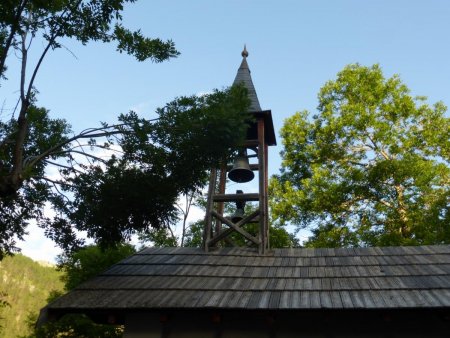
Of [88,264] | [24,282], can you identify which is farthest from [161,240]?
[24,282]

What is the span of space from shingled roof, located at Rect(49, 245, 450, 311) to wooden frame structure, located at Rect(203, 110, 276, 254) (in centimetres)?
30

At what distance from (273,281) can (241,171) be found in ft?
11.2

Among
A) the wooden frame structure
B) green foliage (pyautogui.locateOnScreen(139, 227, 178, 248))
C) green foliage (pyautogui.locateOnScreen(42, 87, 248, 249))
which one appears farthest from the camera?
green foliage (pyautogui.locateOnScreen(139, 227, 178, 248))

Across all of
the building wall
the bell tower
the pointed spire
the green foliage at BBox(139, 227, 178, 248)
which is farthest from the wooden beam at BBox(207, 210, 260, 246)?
the green foliage at BBox(139, 227, 178, 248)

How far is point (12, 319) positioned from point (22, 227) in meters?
119

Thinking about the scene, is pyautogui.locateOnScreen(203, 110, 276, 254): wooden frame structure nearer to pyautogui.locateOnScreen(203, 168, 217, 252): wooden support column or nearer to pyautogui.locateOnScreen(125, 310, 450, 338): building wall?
pyautogui.locateOnScreen(203, 168, 217, 252): wooden support column

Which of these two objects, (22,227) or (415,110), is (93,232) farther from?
(415,110)

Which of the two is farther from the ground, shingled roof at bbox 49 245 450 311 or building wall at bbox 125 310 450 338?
shingled roof at bbox 49 245 450 311

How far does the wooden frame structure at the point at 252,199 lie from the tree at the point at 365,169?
7.17 metres

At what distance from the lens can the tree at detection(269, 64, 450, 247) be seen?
649 inches

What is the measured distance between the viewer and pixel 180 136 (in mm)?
8195

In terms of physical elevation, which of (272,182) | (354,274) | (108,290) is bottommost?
(108,290)

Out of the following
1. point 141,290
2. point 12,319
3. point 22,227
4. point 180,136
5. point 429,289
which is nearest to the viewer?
point 429,289

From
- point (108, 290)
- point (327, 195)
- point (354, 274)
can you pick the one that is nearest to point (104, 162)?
point (108, 290)
